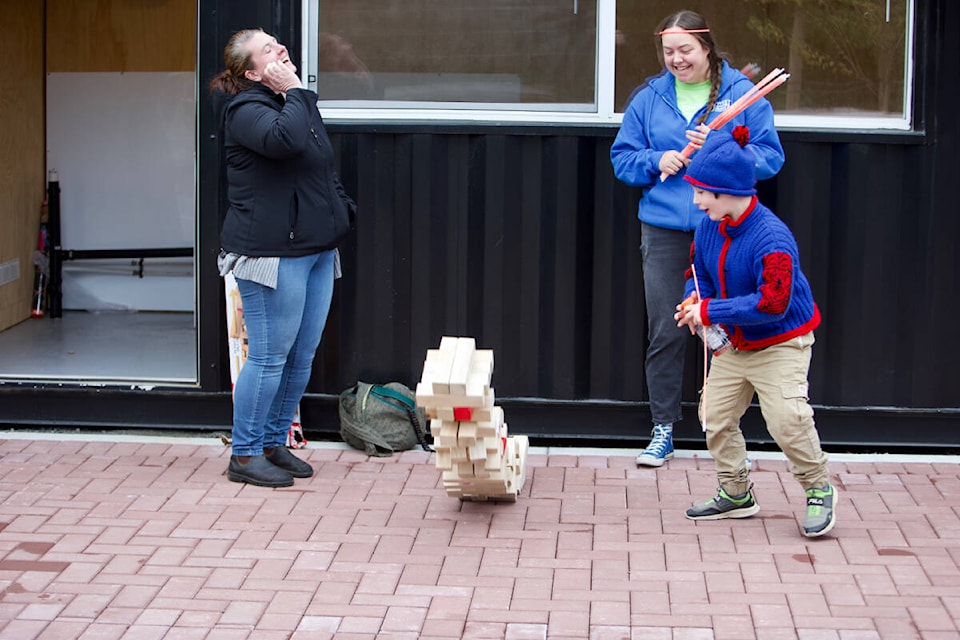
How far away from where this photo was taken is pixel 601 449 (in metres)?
6.36

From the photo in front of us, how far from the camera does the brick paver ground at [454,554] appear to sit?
14.1ft

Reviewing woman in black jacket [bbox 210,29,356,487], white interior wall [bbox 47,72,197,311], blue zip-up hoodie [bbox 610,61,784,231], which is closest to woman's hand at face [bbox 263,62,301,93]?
woman in black jacket [bbox 210,29,356,487]

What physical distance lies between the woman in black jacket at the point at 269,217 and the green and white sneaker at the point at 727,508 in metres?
1.71

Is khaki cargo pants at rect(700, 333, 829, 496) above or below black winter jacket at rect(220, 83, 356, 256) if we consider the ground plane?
below

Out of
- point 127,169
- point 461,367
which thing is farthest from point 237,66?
point 127,169

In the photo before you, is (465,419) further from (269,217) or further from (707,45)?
(707,45)

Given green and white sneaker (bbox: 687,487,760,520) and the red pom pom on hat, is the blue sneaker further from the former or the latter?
the red pom pom on hat

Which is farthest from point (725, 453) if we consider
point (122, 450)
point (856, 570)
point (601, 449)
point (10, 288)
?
Result: point (10, 288)

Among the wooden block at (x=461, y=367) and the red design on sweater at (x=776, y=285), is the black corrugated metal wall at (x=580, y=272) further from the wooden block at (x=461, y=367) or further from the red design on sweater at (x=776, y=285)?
the red design on sweater at (x=776, y=285)

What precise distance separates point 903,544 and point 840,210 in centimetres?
179

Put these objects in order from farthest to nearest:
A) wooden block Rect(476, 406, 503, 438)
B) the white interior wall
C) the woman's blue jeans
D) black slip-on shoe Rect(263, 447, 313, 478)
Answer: the white interior wall
black slip-on shoe Rect(263, 447, 313, 478)
the woman's blue jeans
wooden block Rect(476, 406, 503, 438)

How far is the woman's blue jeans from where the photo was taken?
5.59 m

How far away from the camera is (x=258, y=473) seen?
5.73m

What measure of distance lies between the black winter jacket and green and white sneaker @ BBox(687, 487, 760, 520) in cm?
185
